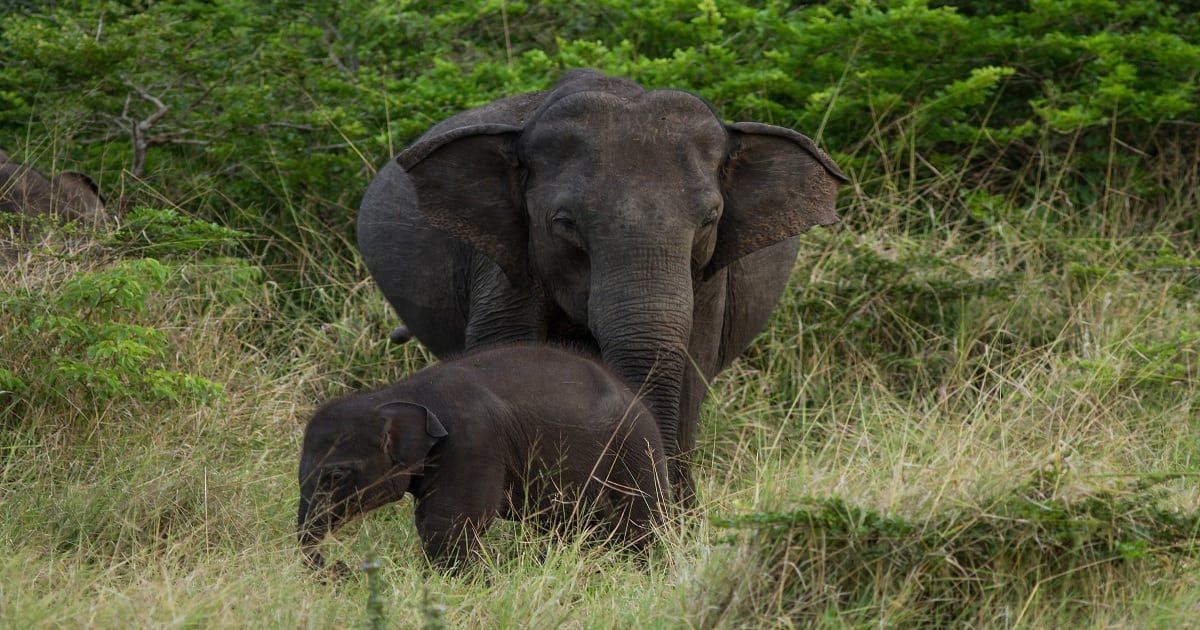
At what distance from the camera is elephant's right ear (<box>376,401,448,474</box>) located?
19.1ft

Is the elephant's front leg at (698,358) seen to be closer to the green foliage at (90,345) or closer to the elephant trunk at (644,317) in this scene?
the elephant trunk at (644,317)

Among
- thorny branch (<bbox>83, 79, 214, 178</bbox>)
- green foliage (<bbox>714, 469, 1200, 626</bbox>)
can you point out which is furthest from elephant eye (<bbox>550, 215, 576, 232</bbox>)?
thorny branch (<bbox>83, 79, 214, 178</bbox>)

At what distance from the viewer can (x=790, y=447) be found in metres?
8.25

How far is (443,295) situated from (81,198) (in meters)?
2.50

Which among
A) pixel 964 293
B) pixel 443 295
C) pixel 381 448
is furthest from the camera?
pixel 964 293

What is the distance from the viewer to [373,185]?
29.0ft

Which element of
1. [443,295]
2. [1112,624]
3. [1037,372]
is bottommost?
[1037,372]

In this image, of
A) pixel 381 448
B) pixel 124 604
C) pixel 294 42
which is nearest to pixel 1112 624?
pixel 381 448

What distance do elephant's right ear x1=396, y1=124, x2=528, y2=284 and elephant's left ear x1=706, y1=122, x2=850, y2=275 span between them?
0.79m

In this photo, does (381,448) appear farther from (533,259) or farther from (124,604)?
(533,259)

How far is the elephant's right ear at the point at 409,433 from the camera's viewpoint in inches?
229

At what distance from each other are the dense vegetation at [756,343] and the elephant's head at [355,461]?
245 millimetres

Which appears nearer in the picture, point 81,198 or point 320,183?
point 81,198

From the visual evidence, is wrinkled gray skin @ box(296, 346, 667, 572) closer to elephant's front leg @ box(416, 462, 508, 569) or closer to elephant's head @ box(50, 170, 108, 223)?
elephant's front leg @ box(416, 462, 508, 569)
